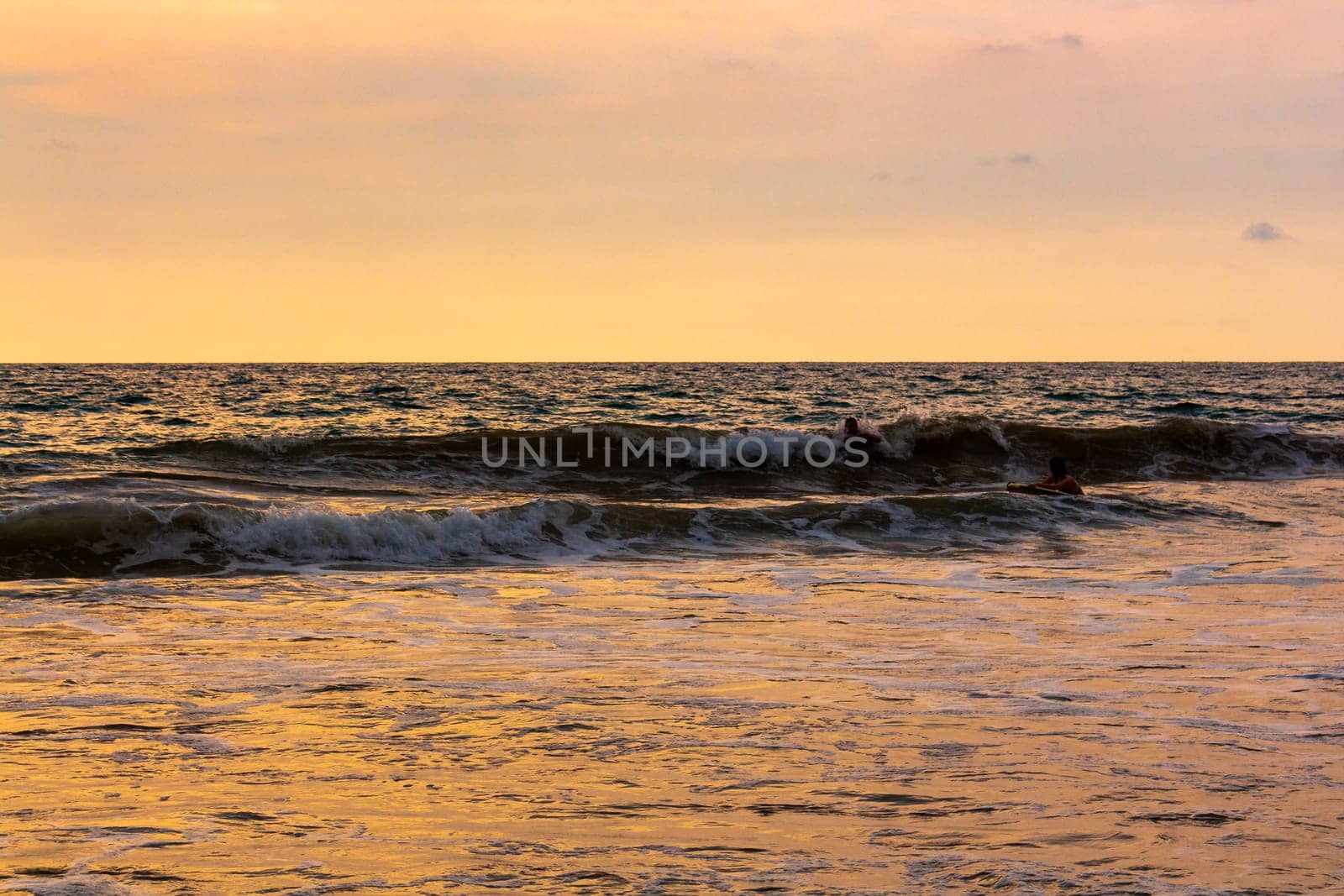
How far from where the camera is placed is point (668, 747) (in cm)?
579

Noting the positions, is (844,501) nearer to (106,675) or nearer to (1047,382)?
(106,675)

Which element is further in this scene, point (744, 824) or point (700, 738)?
point (700, 738)

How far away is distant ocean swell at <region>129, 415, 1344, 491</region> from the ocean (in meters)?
3.45

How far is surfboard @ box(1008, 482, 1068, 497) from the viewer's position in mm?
18953

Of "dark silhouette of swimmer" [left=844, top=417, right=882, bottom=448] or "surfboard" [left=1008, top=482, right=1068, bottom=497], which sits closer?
"surfboard" [left=1008, top=482, right=1068, bottom=497]

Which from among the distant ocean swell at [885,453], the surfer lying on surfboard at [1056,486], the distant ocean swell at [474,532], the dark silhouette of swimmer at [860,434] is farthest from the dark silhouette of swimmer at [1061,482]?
the dark silhouette of swimmer at [860,434]

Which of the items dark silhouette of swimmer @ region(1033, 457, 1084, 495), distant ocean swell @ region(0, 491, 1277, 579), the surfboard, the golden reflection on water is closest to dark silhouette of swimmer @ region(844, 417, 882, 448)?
the surfboard

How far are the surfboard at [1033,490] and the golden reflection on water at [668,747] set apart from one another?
8737mm

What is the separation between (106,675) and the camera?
7.22 metres

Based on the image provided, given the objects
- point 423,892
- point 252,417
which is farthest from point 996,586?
point 252,417

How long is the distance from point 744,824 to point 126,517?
10.7 m

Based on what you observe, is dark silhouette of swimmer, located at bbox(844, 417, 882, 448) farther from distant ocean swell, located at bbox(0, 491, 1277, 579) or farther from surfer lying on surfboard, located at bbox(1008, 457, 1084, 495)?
distant ocean swell, located at bbox(0, 491, 1277, 579)

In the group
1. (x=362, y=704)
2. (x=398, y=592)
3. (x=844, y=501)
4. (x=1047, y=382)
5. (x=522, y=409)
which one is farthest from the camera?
(x=1047, y=382)

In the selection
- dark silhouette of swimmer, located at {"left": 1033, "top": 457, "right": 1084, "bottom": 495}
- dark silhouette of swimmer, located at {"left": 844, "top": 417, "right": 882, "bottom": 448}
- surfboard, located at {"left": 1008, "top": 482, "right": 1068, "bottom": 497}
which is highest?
dark silhouette of swimmer, located at {"left": 844, "top": 417, "right": 882, "bottom": 448}
